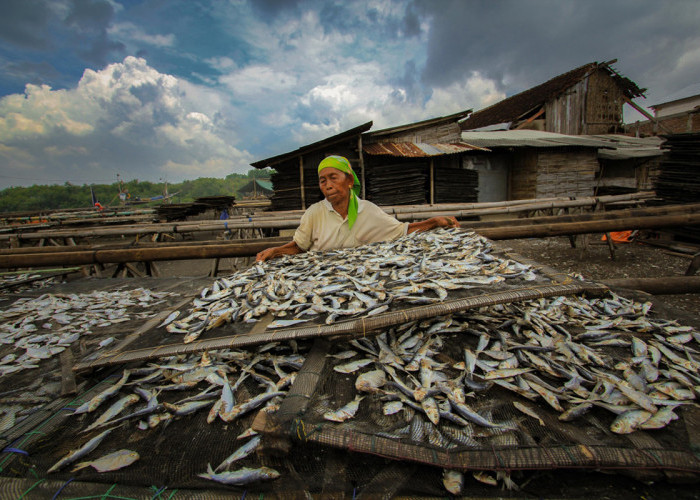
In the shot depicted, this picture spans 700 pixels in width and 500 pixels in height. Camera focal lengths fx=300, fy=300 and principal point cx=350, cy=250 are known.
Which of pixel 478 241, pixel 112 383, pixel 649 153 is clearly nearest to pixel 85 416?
pixel 112 383

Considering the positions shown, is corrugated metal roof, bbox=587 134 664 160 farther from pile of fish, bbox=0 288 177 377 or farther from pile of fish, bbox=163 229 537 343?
pile of fish, bbox=0 288 177 377

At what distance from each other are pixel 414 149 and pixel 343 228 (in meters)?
8.88

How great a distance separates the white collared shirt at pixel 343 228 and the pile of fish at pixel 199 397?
7.02 ft

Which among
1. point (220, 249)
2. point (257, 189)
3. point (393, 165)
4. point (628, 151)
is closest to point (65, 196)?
point (257, 189)

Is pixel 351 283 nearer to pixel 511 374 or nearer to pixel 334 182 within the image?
pixel 511 374

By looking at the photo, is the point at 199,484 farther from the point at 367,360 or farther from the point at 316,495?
the point at 367,360

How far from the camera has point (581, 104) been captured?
18.7 m

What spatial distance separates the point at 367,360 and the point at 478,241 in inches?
77.6

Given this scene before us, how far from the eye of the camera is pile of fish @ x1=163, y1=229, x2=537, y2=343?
187cm

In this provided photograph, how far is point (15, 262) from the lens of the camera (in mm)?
4129

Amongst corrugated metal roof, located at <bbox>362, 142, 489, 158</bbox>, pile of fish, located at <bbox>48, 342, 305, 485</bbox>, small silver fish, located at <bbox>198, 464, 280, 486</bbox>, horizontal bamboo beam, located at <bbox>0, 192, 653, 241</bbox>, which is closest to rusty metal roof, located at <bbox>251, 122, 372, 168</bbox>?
corrugated metal roof, located at <bbox>362, 142, 489, 158</bbox>

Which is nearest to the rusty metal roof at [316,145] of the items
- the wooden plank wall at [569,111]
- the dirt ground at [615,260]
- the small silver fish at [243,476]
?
the dirt ground at [615,260]

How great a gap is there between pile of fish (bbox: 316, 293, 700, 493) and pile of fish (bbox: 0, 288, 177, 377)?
2328 millimetres

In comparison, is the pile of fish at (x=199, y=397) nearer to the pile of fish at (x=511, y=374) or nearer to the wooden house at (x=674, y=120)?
the pile of fish at (x=511, y=374)
